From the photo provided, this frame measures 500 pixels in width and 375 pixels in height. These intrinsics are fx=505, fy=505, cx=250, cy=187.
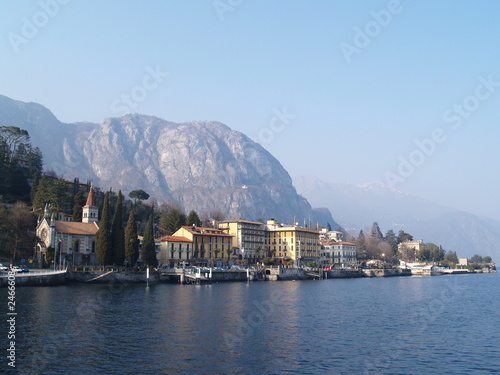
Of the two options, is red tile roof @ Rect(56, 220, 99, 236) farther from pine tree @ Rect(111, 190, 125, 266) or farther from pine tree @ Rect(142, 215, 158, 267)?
pine tree @ Rect(142, 215, 158, 267)

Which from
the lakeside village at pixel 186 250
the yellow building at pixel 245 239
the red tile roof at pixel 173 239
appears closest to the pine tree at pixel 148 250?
the lakeside village at pixel 186 250

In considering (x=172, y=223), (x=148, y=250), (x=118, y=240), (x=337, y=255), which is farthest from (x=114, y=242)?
(x=337, y=255)

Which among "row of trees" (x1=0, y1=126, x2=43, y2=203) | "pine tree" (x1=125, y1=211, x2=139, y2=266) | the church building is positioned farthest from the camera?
"row of trees" (x1=0, y1=126, x2=43, y2=203)

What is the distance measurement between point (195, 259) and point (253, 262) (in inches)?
1019

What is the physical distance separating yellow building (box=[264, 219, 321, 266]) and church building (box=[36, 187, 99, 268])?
6310cm

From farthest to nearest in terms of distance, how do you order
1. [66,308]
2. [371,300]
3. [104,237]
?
[104,237]
[371,300]
[66,308]

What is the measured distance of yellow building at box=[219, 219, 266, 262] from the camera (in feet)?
478

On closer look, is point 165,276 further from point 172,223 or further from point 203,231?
point 172,223

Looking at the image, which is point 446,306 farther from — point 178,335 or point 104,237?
point 104,237

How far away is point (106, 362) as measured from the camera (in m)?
32.4

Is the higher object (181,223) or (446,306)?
(181,223)

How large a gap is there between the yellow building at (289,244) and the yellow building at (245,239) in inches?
157

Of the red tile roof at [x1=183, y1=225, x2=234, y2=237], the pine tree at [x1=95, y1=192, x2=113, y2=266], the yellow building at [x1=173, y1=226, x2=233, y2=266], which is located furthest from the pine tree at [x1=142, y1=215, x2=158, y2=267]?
the red tile roof at [x1=183, y1=225, x2=234, y2=237]

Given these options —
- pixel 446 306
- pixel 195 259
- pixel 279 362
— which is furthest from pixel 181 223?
pixel 279 362
